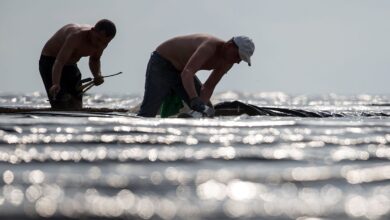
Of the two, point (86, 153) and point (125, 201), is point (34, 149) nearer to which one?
point (86, 153)

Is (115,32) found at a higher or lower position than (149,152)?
higher

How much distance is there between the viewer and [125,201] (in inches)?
75.2

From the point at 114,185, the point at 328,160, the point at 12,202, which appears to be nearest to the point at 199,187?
the point at 114,185

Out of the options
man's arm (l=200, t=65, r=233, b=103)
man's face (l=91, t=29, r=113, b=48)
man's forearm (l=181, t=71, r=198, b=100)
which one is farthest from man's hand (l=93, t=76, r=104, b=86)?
man's forearm (l=181, t=71, r=198, b=100)

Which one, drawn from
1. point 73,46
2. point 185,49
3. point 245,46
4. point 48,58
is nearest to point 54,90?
point 73,46

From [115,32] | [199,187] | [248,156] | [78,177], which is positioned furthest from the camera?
[115,32]

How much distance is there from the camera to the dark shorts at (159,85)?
21.7 ft

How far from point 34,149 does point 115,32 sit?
3890 mm

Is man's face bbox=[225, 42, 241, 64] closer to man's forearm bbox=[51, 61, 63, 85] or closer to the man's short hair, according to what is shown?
the man's short hair

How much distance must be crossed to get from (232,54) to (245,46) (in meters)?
0.23

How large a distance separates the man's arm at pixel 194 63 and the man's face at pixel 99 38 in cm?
129

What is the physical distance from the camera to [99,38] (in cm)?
721

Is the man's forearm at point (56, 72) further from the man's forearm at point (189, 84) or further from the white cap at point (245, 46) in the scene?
the white cap at point (245, 46)

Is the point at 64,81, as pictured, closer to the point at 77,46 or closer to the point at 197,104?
the point at 77,46
